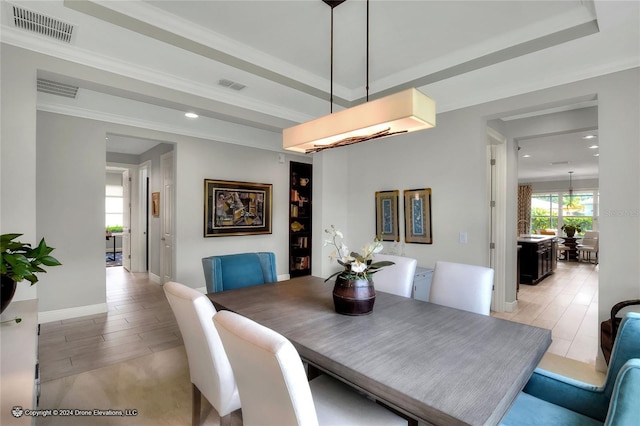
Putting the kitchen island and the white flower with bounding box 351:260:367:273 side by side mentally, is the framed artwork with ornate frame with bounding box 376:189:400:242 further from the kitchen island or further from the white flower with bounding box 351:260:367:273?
the kitchen island

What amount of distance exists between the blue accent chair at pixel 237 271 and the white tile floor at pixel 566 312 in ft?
9.44

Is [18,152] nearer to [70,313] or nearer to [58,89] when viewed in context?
[58,89]

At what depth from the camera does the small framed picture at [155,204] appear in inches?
226

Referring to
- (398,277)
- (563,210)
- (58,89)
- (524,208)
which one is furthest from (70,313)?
(563,210)

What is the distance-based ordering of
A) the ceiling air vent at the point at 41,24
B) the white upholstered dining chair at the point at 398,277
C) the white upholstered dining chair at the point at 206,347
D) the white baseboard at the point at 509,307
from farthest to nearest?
the white baseboard at the point at 509,307 < the white upholstered dining chair at the point at 398,277 < the ceiling air vent at the point at 41,24 < the white upholstered dining chair at the point at 206,347

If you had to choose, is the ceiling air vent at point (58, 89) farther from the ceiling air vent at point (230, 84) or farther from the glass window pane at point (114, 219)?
the glass window pane at point (114, 219)

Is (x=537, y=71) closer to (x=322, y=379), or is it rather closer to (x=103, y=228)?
(x=322, y=379)

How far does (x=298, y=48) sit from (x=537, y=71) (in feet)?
6.77

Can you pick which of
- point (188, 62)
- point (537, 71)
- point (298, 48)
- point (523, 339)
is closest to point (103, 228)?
point (188, 62)

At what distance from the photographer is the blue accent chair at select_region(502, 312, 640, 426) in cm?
123

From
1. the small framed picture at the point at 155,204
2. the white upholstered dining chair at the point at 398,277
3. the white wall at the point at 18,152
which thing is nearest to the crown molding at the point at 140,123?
the small framed picture at the point at 155,204

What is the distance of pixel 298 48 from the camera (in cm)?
268

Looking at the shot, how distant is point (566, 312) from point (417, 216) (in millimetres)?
2564

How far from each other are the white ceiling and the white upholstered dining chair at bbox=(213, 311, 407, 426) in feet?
6.84
